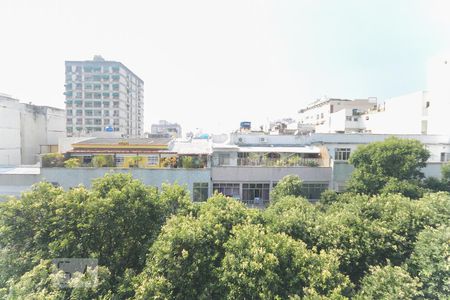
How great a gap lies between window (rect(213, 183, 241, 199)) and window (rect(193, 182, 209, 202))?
3.19 feet

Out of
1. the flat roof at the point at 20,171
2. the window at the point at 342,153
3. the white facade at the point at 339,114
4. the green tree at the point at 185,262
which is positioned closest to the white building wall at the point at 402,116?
the white facade at the point at 339,114

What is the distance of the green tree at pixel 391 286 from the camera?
7.13 metres

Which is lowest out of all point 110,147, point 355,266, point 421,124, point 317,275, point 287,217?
point 355,266

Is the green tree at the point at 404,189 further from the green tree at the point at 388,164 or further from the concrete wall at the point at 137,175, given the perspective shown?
the concrete wall at the point at 137,175

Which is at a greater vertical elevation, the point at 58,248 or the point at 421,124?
the point at 421,124

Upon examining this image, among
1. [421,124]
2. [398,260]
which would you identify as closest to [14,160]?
[398,260]

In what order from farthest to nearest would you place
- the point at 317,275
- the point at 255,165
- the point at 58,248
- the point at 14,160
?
the point at 14,160
the point at 255,165
the point at 58,248
the point at 317,275

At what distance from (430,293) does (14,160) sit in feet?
116

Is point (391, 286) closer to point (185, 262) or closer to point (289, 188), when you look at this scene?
point (185, 262)

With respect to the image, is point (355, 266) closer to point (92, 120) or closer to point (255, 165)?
point (255, 165)

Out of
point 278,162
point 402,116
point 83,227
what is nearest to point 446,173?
point 278,162

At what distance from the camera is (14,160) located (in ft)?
90.7

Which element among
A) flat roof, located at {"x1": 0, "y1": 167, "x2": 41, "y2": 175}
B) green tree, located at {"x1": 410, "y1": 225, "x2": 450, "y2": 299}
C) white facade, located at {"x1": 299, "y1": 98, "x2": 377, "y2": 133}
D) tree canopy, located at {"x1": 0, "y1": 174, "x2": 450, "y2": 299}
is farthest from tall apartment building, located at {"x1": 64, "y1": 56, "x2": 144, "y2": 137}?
green tree, located at {"x1": 410, "y1": 225, "x2": 450, "y2": 299}

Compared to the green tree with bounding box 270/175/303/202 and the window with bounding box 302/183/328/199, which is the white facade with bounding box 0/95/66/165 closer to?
the green tree with bounding box 270/175/303/202
